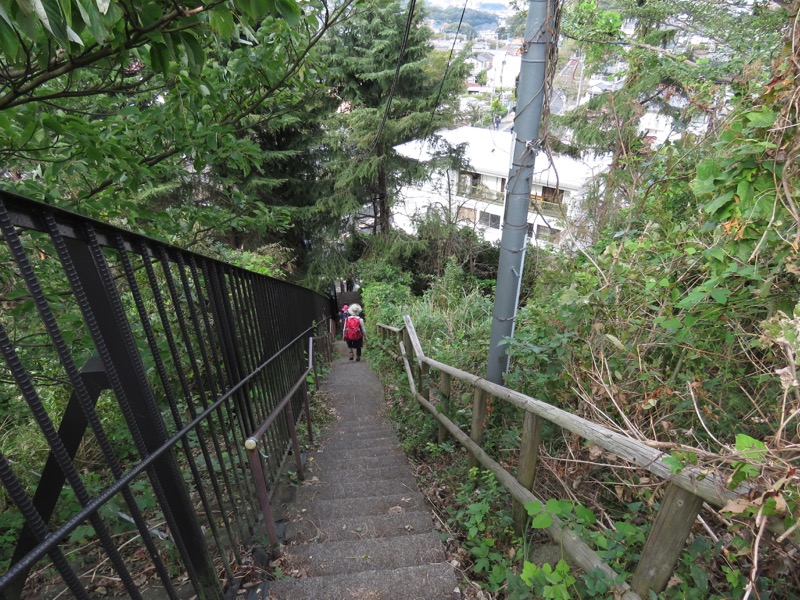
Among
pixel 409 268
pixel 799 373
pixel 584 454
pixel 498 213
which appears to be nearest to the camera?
pixel 799 373

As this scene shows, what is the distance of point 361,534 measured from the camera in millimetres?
2930

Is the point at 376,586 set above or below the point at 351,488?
above

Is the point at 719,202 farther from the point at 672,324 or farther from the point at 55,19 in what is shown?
the point at 55,19

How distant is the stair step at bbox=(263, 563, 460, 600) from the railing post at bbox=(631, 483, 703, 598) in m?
1.11

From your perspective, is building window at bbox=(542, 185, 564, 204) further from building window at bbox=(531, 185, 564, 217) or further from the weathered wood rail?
the weathered wood rail

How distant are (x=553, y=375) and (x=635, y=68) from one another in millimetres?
7345

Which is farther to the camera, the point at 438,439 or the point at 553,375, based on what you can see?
the point at 438,439

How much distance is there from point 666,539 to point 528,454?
966mm

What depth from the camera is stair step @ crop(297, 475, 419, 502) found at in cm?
349

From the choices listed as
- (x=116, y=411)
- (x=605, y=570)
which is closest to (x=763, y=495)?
(x=605, y=570)

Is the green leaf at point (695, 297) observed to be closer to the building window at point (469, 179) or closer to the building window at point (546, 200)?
the building window at point (546, 200)

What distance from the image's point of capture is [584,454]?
2.49 meters

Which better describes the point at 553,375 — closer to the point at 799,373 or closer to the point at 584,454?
the point at 584,454

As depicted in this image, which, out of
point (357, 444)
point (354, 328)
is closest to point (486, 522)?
point (357, 444)
